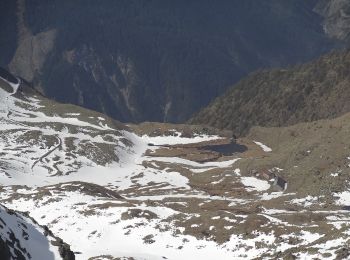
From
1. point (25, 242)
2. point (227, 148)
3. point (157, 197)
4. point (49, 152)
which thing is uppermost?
point (25, 242)

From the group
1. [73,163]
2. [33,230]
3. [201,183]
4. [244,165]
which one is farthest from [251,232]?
[73,163]

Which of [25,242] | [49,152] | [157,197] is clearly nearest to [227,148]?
[49,152]

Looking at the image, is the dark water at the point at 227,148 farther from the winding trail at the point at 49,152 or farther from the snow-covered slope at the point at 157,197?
the winding trail at the point at 49,152

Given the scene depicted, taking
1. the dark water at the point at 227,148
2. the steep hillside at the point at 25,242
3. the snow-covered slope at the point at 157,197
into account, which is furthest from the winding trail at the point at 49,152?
the steep hillside at the point at 25,242

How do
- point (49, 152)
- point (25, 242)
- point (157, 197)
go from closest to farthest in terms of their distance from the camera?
point (25, 242), point (157, 197), point (49, 152)

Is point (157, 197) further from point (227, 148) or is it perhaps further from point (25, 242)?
point (227, 148)

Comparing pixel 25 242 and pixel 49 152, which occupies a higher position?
pixel 25 242

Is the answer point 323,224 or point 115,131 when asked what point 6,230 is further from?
point 115,131

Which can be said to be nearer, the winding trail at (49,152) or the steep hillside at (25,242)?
the steep hillside at (25,242)

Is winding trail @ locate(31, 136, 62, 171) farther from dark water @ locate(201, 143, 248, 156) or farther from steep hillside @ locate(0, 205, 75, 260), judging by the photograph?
steep hillside @ locate(0, 205, 75, 260)
